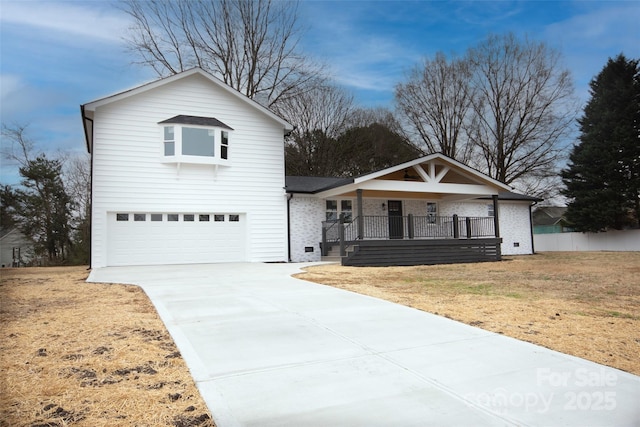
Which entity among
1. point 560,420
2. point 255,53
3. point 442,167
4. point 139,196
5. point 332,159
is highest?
point 255,53

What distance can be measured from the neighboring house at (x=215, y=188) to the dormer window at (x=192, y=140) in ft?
0.12

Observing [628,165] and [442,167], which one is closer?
[442,167]

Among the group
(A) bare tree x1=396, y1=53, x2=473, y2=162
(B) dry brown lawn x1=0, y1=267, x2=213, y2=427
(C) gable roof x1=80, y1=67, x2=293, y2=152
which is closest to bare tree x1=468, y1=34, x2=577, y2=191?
(A) bare tree x1=396, y1=53, x2=473, y2=162

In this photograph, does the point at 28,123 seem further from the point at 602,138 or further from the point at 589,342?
the point at 602,138

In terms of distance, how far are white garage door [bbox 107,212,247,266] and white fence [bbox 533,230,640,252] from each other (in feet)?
72.0

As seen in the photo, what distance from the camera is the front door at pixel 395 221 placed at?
61.6 ft

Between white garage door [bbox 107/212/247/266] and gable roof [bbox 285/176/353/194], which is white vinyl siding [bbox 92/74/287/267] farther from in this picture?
gable roof [bbox 285/176/353/194]

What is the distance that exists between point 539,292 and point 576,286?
1537 mm

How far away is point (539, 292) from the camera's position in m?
7.73

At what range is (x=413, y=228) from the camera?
55.2ft

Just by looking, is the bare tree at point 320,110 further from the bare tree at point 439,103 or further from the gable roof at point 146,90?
the gable roof at point 146,90

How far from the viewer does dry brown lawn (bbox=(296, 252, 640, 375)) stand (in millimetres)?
4445

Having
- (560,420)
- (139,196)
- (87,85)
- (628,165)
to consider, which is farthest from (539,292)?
(628,165)

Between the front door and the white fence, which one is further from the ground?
the front door
